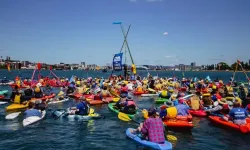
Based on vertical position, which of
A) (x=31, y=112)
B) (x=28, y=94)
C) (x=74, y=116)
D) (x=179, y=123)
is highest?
(x=28, y=94)

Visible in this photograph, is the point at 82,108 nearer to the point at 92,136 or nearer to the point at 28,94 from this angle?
the point at 92,136

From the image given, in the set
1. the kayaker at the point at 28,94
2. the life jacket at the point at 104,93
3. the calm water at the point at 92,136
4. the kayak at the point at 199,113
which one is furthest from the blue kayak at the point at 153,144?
the life jacket at the point at 104,93

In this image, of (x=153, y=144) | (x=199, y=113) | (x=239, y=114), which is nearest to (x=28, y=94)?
(x=199, y=113)

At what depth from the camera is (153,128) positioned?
11359 mm

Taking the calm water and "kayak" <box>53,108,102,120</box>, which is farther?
"kayak" <box>53,108,102,120</box>

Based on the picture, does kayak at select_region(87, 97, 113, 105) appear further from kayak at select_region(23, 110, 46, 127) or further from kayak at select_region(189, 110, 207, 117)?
kayak at select_region(189, 110, 207, 117)

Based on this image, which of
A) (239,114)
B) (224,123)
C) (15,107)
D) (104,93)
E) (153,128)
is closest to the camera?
(153,128)

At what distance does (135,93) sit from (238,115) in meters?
21.2

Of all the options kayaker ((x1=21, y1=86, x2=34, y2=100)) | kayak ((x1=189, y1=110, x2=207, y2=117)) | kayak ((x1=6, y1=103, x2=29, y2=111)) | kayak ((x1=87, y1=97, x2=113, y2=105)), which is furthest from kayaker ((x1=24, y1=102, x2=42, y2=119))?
kayak ((x1=189, y1=110, x2=207, y2=117))

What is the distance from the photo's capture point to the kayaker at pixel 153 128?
11234mm

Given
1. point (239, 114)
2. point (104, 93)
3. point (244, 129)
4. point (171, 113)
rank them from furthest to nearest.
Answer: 1. point (104, 93)
2. point (171, 113)
3. point (239, 114)
4. point (244, 129)

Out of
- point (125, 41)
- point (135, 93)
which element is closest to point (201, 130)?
point (135, 93)

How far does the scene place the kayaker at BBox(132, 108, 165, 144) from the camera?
36.9 ft

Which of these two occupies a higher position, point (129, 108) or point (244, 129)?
point (129, 108)
